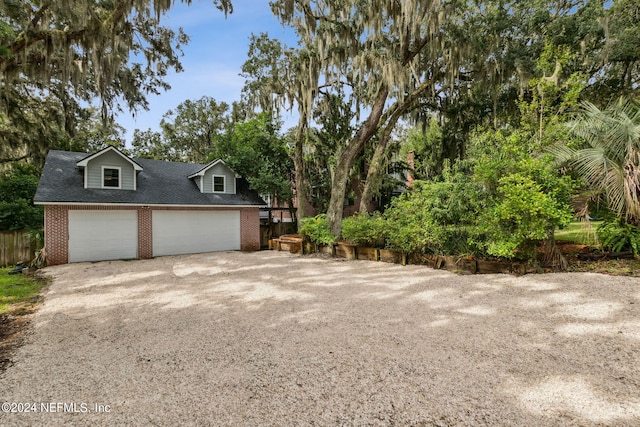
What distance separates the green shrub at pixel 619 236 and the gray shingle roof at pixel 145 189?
12.9 metres

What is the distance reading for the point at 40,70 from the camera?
288 inches

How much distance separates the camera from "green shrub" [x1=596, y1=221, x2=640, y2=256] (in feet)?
20.5

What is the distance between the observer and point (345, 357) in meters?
3.29

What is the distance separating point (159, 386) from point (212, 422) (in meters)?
0.84

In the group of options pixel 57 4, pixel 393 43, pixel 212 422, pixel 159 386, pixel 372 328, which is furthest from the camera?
pixel 393 43

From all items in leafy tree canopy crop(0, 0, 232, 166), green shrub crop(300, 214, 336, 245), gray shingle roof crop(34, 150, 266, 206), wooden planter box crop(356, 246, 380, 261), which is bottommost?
wooden planter box crop(356, 246, 380, 261)

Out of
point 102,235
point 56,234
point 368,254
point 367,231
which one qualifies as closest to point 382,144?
point 367,231

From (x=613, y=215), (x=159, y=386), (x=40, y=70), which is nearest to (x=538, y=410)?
(x=159, y=386)

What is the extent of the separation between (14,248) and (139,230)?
416cm

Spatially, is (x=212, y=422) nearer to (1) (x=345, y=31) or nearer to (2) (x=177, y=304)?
(2) (x=177, y=304)

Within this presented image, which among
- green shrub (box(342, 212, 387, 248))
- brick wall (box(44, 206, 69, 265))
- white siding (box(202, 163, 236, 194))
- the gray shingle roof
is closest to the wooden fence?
brick wall (box(44, 206, 69, 265))

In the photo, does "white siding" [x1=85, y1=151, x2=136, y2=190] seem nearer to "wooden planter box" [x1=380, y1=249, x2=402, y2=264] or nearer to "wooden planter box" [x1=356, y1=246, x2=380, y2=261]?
"wooden planter box" [x1=356, y1=246, x2=380, y2=261]

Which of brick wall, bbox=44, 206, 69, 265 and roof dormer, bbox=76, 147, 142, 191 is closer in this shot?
brick wall, bbox=44, 206, 69, 265

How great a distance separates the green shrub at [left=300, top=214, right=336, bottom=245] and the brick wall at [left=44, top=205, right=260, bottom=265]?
160 inches
